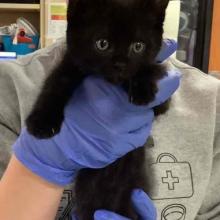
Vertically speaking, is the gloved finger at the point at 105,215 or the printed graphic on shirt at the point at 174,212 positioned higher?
the gloved finger at the point at 105,215

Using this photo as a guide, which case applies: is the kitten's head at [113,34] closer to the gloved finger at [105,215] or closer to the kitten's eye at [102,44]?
the kitten's eye at [102,44]

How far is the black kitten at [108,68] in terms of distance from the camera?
2.43 feet

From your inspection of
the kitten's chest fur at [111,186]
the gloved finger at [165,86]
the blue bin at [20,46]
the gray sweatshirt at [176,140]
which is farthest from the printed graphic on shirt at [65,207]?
the blue bin at [20,46]

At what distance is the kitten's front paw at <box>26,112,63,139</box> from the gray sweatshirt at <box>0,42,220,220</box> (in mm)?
185

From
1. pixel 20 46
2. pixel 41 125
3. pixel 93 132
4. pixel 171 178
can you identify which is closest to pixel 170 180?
pixel 171 178

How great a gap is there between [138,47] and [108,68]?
0.07 meters

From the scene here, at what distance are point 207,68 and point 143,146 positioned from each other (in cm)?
181

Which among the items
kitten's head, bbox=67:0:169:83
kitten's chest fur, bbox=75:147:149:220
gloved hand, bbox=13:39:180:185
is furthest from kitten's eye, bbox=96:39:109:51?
kitten's chest fur, bbox=75:147:149:220

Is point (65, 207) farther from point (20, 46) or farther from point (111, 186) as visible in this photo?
point (20, 46)

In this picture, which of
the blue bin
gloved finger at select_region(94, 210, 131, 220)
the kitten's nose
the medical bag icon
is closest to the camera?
the kitten's nose

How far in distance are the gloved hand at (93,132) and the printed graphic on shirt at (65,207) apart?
0.15 metres

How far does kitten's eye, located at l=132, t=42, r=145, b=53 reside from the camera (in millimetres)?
751

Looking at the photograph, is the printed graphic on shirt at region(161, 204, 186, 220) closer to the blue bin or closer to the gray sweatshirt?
the gray sweatshirt

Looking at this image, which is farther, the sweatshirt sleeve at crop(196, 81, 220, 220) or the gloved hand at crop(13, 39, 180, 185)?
the sweatshirt sleeve at crop(196, 81, 220, 220)
